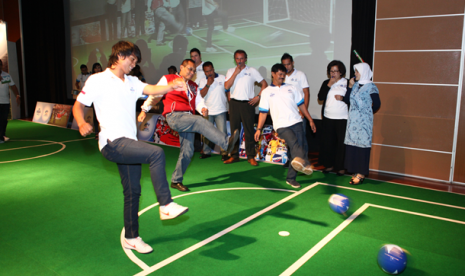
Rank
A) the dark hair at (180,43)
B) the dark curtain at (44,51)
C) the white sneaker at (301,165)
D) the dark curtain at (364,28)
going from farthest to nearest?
the dark curtain at (44,51)
the dark hair at (180,43)
the dark curtain at (364,28)
the white sneaker at (301,165)

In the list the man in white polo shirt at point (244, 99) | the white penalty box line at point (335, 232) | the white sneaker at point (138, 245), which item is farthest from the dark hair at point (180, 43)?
the white sneaker at point (138, 245)

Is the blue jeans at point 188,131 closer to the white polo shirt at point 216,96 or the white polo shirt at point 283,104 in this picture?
the white polo shirt at point 283,104

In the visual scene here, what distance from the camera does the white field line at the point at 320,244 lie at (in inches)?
124

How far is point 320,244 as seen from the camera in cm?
365

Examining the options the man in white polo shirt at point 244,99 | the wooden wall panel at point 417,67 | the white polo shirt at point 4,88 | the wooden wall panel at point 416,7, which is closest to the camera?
the wooden wall panel at point 416,7

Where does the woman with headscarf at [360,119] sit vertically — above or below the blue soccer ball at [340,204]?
above

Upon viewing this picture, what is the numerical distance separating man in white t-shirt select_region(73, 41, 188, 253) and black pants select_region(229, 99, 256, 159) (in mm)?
3967

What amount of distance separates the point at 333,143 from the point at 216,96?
2570 millimetres

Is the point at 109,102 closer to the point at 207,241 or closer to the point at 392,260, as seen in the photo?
the point at 207,241

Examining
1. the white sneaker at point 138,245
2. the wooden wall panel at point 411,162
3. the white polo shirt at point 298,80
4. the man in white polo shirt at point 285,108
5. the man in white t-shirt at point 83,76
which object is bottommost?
the white sneaker at point 138,245

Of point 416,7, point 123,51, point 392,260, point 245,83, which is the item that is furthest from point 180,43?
point 392,260

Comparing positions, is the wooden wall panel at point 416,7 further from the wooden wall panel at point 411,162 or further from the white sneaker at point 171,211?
the white sneaker at point 171,211

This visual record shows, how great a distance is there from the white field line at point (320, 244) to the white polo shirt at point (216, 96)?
3667 mm

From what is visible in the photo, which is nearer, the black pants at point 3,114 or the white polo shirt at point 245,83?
the white polo shirt at point 245,83
